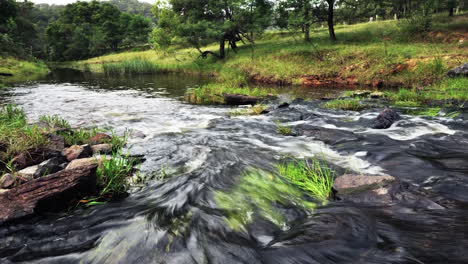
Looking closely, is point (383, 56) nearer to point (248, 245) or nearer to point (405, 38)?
point (405, 38)

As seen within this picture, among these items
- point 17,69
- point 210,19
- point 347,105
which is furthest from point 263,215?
point 17,69

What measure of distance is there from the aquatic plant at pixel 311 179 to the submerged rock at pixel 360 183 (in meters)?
0.17

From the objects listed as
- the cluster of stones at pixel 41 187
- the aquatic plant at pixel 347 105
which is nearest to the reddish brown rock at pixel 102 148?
the cluster of stones at pixel 41 187

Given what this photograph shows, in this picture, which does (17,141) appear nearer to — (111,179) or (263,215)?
(111,179)

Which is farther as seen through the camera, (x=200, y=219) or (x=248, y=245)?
(x=200, y=219)

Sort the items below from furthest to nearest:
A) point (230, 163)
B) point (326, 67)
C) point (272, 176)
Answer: point (326, 67) → point (230, 163) → point (272, 176)

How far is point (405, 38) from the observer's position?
25.8 m

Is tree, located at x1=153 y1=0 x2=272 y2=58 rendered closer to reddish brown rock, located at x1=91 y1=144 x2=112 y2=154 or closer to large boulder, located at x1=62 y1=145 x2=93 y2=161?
reddish brown rock, located at x1=91 y1=144 x2=112 y2=154

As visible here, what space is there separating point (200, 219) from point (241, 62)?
27.9 m

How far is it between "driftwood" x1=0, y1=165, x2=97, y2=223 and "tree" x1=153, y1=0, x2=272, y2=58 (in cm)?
2959

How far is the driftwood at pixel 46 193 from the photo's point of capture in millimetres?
3764

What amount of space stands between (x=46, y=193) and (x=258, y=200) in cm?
319

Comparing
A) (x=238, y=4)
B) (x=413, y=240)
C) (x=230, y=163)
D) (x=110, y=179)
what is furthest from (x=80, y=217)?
(x=238, y=4)

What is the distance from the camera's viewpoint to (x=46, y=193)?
3.92 meters
